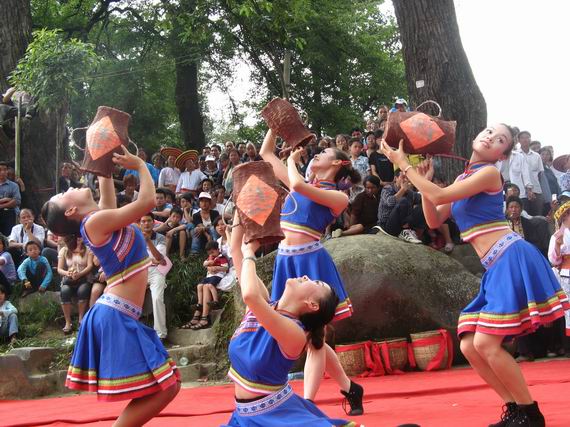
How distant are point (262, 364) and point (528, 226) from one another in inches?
281

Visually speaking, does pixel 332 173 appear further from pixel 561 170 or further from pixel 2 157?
pixel 2 157

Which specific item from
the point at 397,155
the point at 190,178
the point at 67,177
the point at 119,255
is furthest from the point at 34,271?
the point at 397,155

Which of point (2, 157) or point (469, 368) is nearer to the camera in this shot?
point (469, 368)

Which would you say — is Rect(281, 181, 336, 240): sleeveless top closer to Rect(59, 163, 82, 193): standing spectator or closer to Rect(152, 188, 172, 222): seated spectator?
Rect(152, 188, 172, 222): seated spectator

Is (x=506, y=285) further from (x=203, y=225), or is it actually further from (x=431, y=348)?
(x=203, y=225)

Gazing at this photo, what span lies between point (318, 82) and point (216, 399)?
16474 millimetres

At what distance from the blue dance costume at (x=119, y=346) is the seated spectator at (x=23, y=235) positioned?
7477 mm

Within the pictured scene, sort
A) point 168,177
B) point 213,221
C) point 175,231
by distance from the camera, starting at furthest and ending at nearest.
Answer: point 168,177 < point 213,221 < point 175,231

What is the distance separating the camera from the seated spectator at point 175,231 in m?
10.8

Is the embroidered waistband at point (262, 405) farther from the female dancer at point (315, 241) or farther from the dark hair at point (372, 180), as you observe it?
the dark hair at point (372, 180)

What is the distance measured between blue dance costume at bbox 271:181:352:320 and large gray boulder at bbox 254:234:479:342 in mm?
2756

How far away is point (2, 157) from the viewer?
1374 centimetres

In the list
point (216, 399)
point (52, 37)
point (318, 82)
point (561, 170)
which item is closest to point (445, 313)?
point (216, 399)

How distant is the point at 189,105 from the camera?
66.6ft
